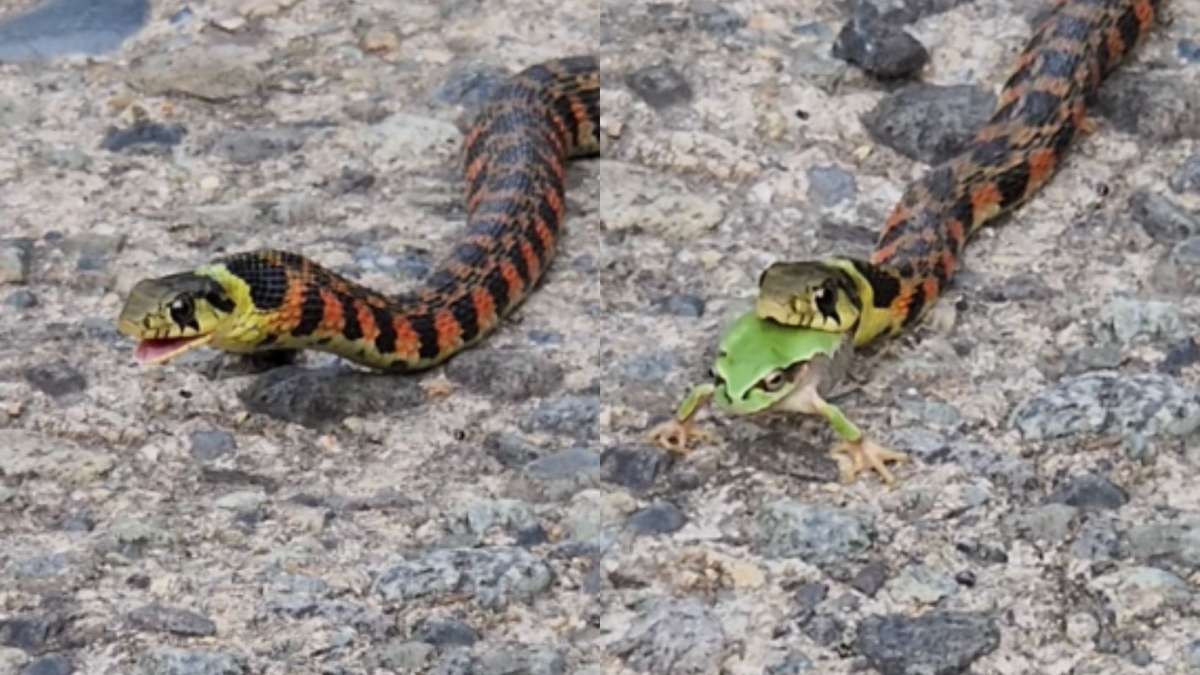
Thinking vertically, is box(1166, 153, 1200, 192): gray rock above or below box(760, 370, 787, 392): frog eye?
below

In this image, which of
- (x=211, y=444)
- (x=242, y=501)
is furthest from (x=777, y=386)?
(x=211, y=444)

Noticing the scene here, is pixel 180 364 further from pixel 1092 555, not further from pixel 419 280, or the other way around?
pixel 1092 555

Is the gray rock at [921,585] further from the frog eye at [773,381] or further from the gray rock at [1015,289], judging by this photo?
the gray rock at [1015,289]

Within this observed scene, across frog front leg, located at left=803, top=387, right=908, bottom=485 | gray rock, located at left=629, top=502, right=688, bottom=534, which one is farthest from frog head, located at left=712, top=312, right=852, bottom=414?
gray rock, located at left=629, top=502, right=688, bottom=534

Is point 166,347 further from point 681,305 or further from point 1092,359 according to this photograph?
point 1092,359

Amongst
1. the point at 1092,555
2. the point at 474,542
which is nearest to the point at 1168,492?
the point at 1092,555

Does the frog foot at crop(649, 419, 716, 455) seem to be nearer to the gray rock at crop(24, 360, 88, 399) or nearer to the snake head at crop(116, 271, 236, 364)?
the snake head at crop(116, 271, 236, 364)
